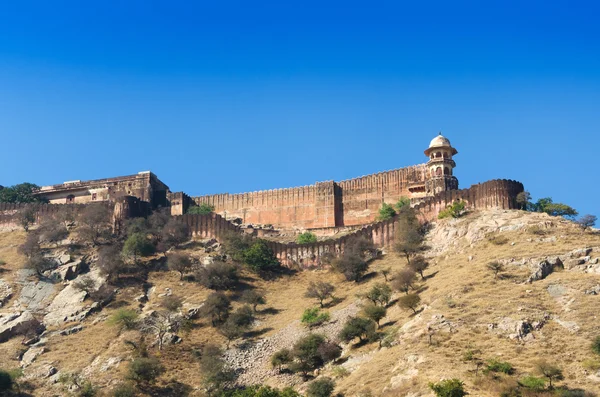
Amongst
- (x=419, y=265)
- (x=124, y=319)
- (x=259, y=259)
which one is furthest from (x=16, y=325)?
(x=419, y=265)

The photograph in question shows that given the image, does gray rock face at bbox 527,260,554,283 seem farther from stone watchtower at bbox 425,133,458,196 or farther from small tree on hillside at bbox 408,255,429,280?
stone watchtower at bbox 425,133,458,196

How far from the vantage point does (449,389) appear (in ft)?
106

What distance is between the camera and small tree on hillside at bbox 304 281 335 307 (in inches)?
2092

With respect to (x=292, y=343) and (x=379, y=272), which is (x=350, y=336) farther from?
(x=379, y=272)

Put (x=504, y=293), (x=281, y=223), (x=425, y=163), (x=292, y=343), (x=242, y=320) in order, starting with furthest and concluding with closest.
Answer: (x=281, y=223), (x=425, y=163), (x=242, y=320), (x=292, y=343), (x=504, y=293)

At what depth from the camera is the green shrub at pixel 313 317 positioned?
160ft

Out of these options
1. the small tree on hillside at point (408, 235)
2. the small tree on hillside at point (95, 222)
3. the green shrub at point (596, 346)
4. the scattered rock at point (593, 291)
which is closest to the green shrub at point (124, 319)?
the small tree on hillside at point (95, 222)

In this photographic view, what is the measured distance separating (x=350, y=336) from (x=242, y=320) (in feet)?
29.2

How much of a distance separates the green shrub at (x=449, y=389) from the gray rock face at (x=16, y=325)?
1160 inches

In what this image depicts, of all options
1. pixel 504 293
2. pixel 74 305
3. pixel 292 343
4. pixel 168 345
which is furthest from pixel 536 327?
pixel 74 305

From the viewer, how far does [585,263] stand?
147 feet

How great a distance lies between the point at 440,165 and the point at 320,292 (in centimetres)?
2051

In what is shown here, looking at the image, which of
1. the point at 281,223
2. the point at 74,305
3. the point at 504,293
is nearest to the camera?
the point at 504,293

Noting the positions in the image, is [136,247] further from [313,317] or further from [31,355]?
[313,317]
